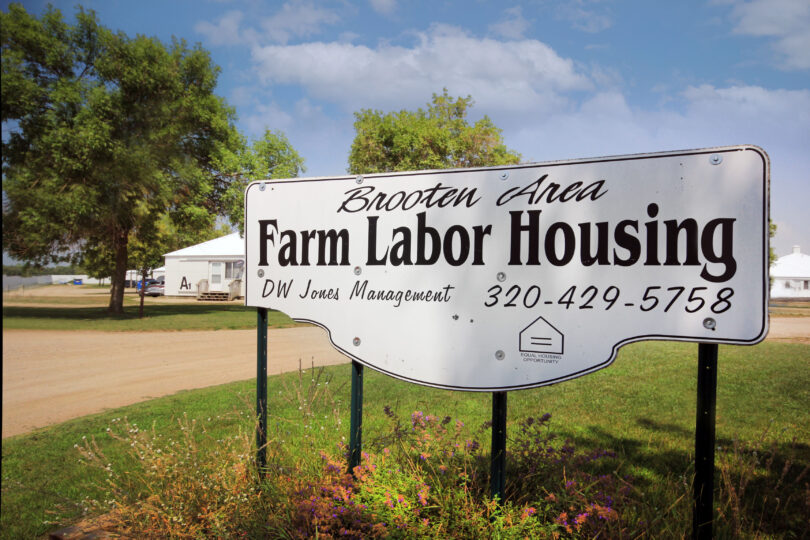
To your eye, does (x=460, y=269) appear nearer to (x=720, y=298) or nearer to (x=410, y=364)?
(x=410, y=364)

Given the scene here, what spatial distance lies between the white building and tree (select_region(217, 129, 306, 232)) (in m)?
8.06

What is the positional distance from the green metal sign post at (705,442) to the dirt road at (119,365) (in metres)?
4.96

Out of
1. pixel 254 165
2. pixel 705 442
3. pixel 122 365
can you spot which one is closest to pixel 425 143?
pixel 254 165

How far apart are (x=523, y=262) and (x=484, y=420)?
9.77 feet

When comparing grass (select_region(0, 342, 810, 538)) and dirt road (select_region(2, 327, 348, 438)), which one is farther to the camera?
dirt road (select_region(2, 327, 348, 438))

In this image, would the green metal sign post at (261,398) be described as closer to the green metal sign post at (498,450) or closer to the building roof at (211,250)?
the green metal sign post at (498,450)

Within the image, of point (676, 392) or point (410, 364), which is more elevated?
point (410, 364)

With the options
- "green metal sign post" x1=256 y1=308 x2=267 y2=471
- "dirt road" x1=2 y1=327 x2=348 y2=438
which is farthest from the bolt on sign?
"dirt road" x1=2 y1=327 x2=348 y2=438

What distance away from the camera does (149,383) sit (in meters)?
7.25

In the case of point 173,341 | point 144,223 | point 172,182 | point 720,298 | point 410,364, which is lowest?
point 173,341

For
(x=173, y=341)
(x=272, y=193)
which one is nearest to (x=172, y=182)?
(x=173, y=341)

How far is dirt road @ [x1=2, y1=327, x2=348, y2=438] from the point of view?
615cm

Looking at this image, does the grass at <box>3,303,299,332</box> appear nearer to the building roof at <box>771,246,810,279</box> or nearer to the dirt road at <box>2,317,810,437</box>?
the dirt road at <box>2,317,810,437</box>

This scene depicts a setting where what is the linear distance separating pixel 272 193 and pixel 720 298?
8.65 ft
